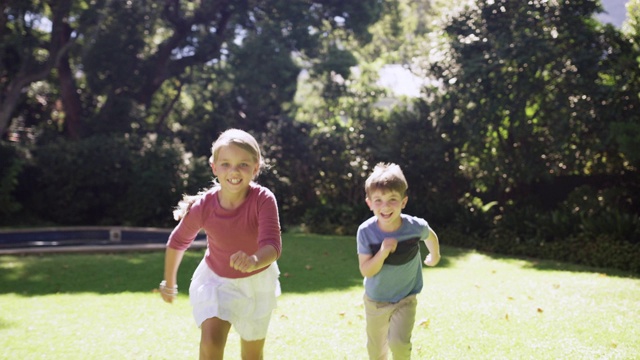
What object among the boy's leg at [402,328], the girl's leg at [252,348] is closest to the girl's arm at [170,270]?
the girl's leg at [252,348]

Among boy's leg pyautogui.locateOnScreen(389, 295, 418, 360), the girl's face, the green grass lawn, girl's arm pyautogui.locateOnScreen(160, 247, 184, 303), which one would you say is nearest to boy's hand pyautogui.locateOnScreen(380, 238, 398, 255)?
boy's leg pyautogui.locateOnScreen(389, 295, 418, 360)

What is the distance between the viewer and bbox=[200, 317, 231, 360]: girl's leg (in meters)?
3.64

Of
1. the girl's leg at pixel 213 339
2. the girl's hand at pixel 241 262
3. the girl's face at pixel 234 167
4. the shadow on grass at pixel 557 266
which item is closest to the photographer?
the girl's hand at pixel 241 262

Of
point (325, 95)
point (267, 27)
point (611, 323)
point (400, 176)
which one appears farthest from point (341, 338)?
point (325, 95)

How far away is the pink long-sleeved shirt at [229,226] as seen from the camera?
379 cm

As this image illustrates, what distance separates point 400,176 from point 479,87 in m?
12.2

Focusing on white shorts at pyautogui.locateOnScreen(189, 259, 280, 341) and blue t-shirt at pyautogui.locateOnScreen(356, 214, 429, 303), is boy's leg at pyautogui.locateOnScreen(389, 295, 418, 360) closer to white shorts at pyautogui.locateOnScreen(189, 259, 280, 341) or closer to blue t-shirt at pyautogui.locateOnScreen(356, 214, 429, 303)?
blue t-shirt at pyautogui.locateOnScreen(356, 214, 429, 303)

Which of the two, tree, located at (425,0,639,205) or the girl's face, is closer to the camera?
the girl's face

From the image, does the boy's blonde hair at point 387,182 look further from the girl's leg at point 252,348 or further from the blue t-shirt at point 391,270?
the girl's leg at point 252,348

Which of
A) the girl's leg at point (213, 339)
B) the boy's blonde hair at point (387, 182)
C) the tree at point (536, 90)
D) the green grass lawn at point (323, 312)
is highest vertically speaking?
the tree at point (536, 90)

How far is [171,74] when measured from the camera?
23.0 metres

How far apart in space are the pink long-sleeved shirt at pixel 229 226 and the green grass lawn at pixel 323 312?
75.2 inches

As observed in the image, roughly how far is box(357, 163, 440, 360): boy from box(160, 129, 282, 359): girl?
26.7 inches

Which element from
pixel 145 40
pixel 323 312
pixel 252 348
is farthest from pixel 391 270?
pixel 145 40
